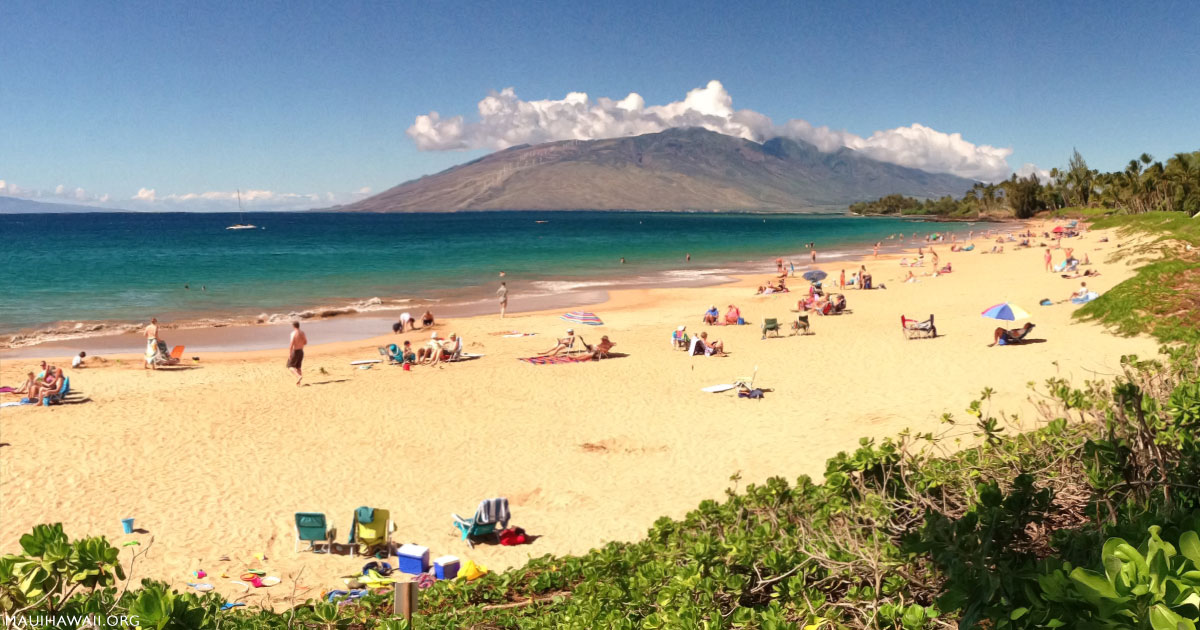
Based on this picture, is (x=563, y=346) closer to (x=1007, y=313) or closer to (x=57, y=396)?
(x=1007, y=313)

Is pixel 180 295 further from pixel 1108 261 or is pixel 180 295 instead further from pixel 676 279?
pixel 1108 261

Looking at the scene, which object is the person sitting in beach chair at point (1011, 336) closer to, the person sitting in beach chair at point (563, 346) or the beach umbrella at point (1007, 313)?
the beach umbrella at point (1007, 313)

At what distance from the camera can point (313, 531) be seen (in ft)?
28.8

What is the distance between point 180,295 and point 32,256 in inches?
1631

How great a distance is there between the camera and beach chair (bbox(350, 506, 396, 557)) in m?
8.62

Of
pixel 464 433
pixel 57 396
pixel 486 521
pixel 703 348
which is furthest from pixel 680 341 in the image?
pixel 57 396

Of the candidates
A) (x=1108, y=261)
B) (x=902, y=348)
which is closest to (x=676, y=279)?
(x=1108, y=261)

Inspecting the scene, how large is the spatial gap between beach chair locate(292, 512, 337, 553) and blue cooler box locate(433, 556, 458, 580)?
1.83 meters

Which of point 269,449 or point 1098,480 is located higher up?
point 1098,480

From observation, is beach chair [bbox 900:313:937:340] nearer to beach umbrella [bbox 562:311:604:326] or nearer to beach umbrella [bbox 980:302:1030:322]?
beach umbrella [bbox 980:302:1030:322]

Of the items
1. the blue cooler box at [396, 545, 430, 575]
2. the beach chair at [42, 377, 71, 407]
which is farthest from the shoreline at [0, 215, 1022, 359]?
the blue cooler box at [396, 545, 430, 575]

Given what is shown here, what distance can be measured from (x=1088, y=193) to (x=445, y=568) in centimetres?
11703

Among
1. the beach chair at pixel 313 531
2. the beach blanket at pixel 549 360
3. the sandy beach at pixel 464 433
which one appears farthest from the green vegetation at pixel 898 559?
the beach blanket at pixel 549 360

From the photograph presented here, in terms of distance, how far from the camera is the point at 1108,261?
3481 cm
